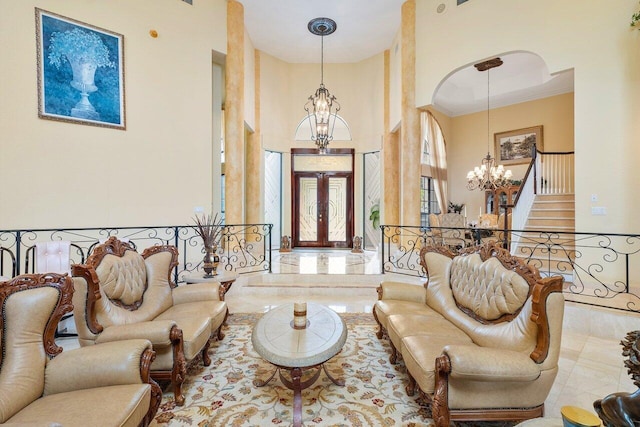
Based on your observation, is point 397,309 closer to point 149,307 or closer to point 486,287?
point 486,287

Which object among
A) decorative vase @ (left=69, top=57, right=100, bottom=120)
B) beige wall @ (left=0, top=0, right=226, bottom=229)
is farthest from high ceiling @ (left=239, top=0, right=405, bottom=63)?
decorative vase @ (left=69, top=57, right=100, bottom=120)

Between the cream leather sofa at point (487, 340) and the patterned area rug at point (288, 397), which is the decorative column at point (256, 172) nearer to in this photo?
the patterned area rug at point (288, 397)

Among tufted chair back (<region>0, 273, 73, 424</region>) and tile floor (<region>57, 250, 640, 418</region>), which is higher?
tufted chair back (<region>0, 273, 73, 424</region>)

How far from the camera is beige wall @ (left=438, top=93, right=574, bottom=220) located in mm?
9031

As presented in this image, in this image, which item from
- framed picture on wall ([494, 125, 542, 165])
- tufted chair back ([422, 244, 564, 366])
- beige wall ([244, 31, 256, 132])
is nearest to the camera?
tufted chair back ([422, 244, 564, 366])

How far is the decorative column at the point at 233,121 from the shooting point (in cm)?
634

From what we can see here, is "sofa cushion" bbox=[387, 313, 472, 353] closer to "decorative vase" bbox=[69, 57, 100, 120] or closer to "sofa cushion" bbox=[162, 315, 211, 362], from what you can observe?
"sofa cushion" bbox=[162, 315, 211, 362]

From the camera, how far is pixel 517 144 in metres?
9.88

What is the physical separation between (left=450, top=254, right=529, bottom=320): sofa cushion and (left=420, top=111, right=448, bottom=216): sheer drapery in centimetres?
824

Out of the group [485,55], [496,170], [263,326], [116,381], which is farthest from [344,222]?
[116,381]

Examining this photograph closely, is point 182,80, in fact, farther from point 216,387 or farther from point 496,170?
point 496,170

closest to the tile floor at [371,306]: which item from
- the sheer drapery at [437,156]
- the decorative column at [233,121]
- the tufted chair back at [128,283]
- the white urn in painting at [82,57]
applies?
the tufted chair back at [128,283]

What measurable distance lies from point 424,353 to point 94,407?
1.93 meters

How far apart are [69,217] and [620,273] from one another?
8.52m
